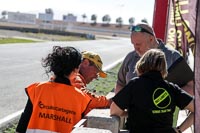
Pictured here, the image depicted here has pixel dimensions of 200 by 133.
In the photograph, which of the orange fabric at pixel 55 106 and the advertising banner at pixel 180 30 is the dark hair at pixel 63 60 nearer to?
the orange fabric at pixel 55 106

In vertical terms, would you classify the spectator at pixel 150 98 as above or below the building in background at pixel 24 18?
above

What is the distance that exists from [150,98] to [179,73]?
1.11 metres

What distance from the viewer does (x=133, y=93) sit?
3.43 metres

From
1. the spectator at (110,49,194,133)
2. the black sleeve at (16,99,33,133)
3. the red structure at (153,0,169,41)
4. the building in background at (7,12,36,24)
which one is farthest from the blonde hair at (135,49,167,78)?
the building in background at (7,12,36,24)

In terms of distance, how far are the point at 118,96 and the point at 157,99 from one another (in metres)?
0.30

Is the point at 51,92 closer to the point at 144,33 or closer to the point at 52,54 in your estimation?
the point at 52,54

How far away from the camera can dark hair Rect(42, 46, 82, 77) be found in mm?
3268

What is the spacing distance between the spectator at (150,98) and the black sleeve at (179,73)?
883mm

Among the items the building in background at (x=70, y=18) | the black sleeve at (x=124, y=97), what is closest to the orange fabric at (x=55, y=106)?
the black sleeve at (x=124, y=97)

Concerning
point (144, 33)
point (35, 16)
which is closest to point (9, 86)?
point (144, 33)

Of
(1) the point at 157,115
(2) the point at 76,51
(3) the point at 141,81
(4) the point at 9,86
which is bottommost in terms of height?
(4) the point at 9,86

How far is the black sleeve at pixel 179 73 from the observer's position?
4426 mm

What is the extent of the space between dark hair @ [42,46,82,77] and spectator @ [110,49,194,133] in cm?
45

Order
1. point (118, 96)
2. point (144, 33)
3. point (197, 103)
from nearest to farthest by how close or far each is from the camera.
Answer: point (197, 103) < point (118, 96) < point (144, 33)
